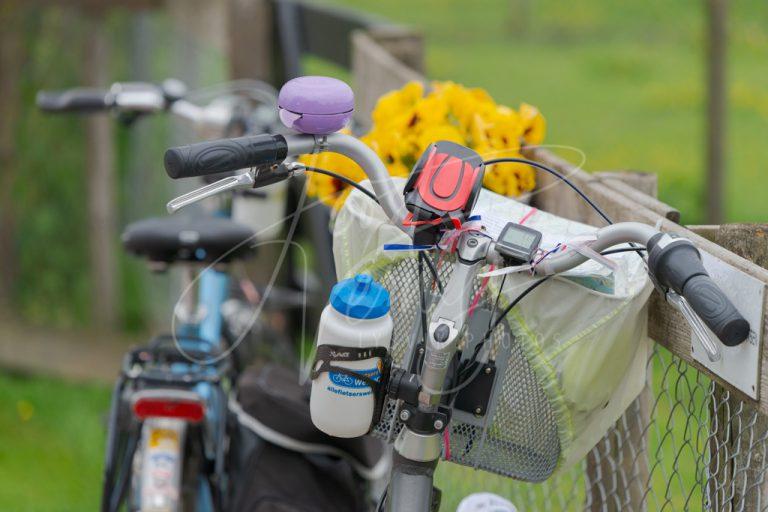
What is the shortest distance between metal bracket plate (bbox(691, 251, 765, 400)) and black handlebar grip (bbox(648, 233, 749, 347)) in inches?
2.2

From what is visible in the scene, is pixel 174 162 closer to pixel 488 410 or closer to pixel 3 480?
pixel 488 410

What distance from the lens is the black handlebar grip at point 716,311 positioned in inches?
48.3

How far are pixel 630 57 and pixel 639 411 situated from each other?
744 cm

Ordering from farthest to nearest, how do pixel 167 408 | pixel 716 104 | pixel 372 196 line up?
1. pixel 716 104
2. pixel 167 408
3. pixel 372 196

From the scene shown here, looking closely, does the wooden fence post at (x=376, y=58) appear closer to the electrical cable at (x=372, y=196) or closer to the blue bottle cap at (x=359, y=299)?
the electrical cable at (x=372, y=196)

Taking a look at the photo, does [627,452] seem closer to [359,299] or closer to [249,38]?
[359,299]

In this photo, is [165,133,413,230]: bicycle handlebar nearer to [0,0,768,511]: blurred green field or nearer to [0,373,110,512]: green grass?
[0,0,768,511]: blurred green field

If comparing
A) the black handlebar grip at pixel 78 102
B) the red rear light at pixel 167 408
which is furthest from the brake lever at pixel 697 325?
the black handlebar grip at pixel 78 102

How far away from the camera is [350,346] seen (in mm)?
1407

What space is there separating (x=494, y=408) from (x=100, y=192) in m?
4.47

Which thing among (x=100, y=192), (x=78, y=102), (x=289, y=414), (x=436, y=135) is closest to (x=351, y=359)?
(x=436, y=135)

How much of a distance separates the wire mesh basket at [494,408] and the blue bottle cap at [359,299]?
0.12 meters

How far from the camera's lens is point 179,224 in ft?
8.86

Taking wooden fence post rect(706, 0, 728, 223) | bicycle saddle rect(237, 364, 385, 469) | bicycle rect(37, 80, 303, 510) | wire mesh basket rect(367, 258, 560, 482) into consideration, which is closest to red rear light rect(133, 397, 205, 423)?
bicycle rect(37, 80, 303, 510)
